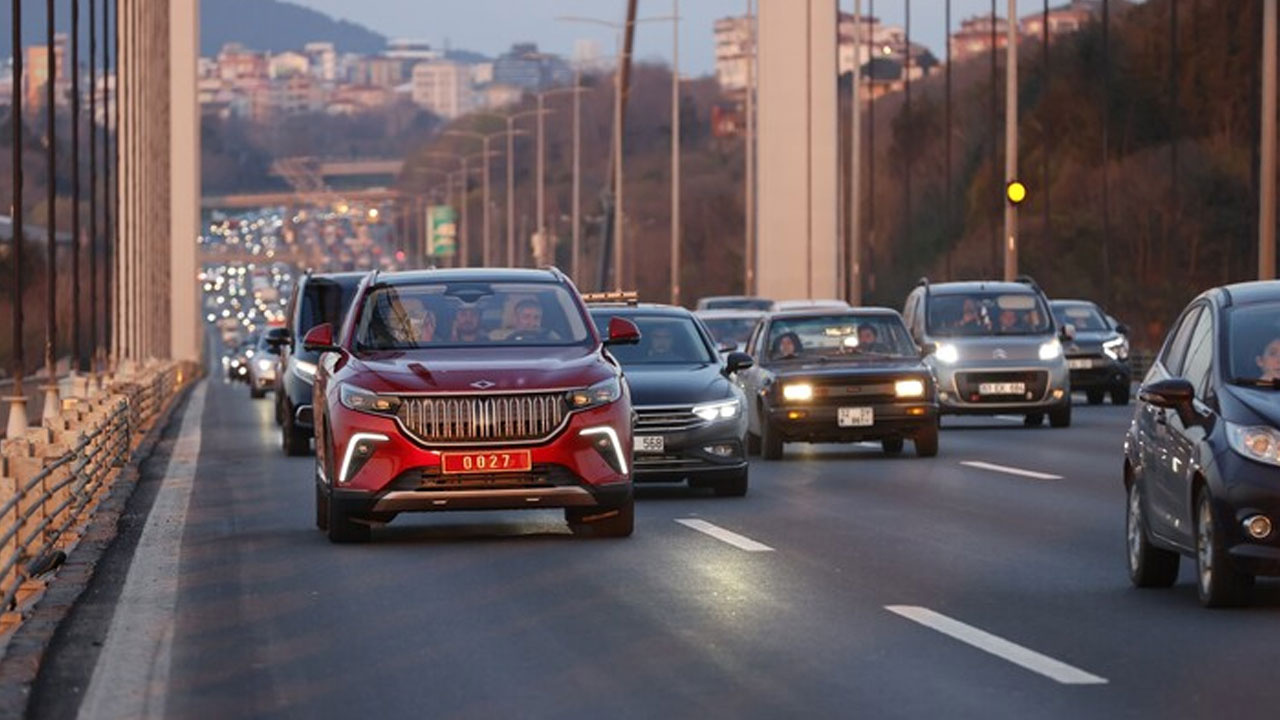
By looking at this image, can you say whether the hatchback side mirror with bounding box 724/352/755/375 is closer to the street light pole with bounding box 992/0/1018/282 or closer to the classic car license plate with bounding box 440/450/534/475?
the classic car license plate with bounding box 440/450/534/475

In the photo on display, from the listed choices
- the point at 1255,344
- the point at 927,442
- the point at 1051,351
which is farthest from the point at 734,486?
the point at 1051,351

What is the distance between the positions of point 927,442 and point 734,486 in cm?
636

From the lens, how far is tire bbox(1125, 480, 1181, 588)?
15906 mm

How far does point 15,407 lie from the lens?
2981 cm

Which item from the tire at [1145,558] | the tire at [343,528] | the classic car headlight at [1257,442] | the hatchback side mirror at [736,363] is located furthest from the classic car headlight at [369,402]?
the classic car headlight at [1257,442]

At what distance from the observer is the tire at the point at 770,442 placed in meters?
31.0

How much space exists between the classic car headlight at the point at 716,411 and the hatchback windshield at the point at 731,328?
771 inches

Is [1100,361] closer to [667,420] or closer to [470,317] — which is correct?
[667,420]

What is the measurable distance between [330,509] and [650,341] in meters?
7.34

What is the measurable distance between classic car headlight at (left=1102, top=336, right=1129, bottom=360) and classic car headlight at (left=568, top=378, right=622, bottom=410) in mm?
27828

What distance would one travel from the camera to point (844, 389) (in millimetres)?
30625

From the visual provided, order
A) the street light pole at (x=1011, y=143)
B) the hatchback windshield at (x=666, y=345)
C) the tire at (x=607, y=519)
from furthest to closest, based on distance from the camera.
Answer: the street light pole at (x=1011, y=143) → the hatchback windshield at (x=666, y=345) → the tire at (x=607, y=519)

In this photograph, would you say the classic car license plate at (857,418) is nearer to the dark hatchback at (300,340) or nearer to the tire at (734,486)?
the tire at (734,486)

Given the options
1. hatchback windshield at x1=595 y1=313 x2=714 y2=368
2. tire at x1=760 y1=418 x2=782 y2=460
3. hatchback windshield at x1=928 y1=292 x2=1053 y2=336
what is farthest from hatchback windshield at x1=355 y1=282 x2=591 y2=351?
hatchback windshield at x1=928 y1=292 x2=1053 y2=336
